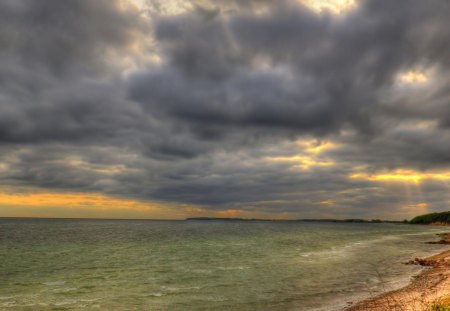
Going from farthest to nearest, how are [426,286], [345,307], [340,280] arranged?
[340,280]
[426,286]
[345,307]

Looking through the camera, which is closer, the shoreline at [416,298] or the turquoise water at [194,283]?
the shoreline at [416,298]

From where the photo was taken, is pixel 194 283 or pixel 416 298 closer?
pixel 416 298

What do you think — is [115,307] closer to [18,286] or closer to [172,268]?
[18,286]

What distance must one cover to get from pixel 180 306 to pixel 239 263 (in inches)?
918

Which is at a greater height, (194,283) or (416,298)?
(416,298)

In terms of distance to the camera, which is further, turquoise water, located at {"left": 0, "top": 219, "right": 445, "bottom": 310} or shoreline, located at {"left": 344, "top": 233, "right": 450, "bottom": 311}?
turquoise water, located at {"left": 0, "top": 219, "right": 445, "bottom": 310}

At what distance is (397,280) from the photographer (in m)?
32.8

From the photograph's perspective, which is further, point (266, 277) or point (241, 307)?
point (266, 277)

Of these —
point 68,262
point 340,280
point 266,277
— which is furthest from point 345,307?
point 68,262

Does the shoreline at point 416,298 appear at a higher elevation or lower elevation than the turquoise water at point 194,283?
higher

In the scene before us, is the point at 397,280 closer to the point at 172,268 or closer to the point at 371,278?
the point at 371,278

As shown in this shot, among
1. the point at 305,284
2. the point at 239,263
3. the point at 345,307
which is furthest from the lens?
the point at 239,263

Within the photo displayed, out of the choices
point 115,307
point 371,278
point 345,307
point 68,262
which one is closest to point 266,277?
point 371,278

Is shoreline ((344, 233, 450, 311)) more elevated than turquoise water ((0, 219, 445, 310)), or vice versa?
shoreline ((344, 233, 450, 311))
